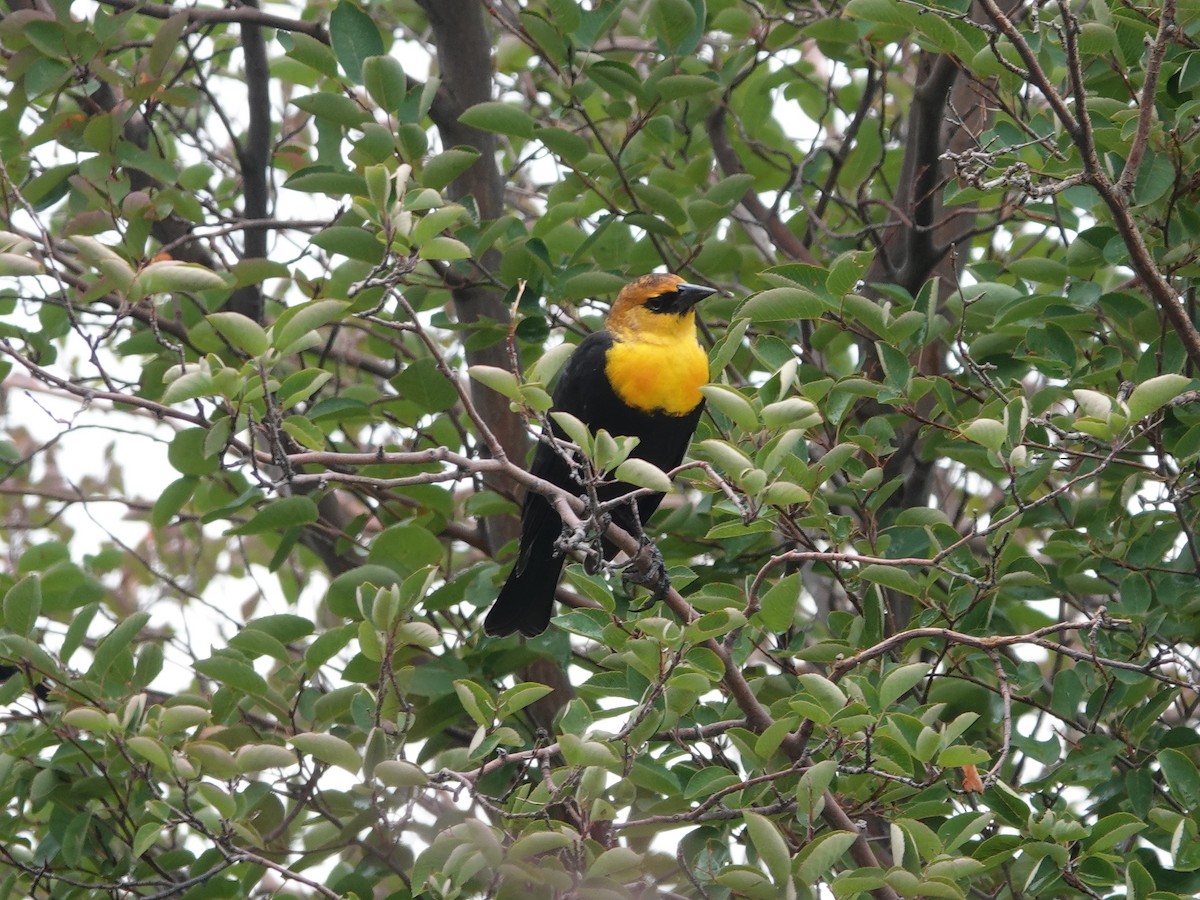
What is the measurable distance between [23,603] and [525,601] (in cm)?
128

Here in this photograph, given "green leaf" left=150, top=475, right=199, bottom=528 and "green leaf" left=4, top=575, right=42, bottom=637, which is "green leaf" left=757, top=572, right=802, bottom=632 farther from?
"green leaf" left=150, top=475, right=199, bottom=528

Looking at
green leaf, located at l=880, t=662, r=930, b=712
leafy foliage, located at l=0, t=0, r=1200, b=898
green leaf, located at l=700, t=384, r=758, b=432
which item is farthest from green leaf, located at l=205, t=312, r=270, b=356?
green leaf, located at l=880, t=662, r=930, b=712

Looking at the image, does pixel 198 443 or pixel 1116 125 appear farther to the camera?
pixel 198 443

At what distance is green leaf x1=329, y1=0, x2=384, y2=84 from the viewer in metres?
3.66

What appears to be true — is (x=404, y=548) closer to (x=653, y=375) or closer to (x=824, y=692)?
(x=653, y=375)

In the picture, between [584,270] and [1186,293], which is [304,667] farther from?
[1186,293]

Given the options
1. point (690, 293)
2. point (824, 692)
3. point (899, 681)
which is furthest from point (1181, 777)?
point (690, 293)

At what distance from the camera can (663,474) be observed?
2379 mm

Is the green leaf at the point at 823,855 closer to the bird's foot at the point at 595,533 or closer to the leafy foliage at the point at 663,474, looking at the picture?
the leafy foliage at the point at 663,474

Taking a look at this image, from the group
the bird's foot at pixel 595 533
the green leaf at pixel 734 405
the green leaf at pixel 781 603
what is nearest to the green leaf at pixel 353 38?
the bird's foot at pixel 595 533

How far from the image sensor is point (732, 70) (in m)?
4.47

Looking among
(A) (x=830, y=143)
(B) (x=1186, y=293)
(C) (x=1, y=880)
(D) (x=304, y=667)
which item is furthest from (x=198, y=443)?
(A) (x=830, y=143)

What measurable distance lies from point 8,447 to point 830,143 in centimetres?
341

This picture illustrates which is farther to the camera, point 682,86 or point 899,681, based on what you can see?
point 682,86
